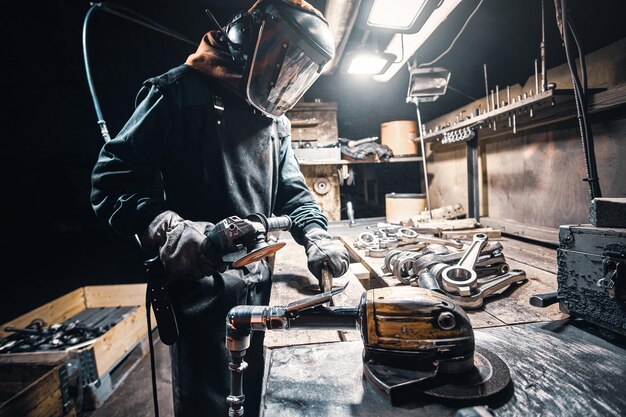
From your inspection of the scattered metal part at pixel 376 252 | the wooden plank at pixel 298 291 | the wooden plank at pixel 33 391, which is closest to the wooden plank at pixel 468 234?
the scattered metal part at pixel 376 252

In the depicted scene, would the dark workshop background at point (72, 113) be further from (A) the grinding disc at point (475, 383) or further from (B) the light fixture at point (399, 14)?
(A) the grinding disc at point (475, 383)

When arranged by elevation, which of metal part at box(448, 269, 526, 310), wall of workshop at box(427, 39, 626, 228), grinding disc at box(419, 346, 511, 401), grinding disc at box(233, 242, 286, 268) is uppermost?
wall of workshop at box(427, 39, 626, 228)

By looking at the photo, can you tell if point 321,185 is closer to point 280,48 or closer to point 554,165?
point 554,165

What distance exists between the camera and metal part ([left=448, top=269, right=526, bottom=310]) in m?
1.48

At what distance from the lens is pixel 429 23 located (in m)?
2.74

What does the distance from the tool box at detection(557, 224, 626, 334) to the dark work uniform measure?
5.03ft

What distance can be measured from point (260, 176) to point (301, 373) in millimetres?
1098

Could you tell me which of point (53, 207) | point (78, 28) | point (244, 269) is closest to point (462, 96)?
point (244, 269)

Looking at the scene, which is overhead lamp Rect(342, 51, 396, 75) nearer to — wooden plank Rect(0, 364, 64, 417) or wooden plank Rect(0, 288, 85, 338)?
wooden plank Rect(0, 364, 64, 417)

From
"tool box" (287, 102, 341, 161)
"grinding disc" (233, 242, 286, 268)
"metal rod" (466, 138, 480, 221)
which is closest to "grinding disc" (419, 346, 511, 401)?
"grinding disc" (233, 242, 286, 268)

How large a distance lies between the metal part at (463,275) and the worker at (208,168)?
1.92ft

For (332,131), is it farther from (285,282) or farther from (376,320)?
(376,320)

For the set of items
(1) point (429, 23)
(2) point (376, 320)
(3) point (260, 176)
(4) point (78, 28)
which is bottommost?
(2) point (376, 320)

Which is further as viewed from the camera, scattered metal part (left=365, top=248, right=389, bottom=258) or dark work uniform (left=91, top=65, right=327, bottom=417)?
scattered metal part (left=365, top=248, right=389, bottom=258)
